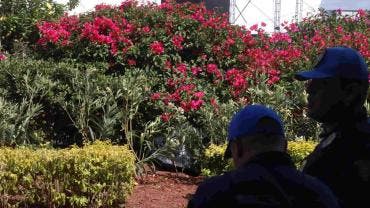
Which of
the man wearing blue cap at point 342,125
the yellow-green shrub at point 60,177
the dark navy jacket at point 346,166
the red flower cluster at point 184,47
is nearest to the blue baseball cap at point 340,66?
the man wearing blue cap at point 342,125

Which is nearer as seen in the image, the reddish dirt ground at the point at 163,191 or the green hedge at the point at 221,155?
the reddish dirt ground at the point at 163,191

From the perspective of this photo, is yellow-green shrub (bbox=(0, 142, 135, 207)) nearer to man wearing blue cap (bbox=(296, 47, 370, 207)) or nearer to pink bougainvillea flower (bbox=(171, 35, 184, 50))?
pink bougainvillea flower (bbox=(171, 35, 184, 50))

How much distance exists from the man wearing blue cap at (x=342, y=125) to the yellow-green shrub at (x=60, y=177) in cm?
426

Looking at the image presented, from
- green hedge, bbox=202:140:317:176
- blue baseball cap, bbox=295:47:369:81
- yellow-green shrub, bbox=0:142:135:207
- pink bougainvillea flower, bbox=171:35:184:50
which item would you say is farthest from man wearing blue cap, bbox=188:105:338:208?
pink bougainvillea flower, bbox=171:35:184:50

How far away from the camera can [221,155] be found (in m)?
8.01

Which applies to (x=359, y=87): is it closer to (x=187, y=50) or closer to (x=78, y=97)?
(x=78, y=97)

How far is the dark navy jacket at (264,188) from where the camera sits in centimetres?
210

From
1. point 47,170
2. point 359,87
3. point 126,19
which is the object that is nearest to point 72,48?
point 126,19

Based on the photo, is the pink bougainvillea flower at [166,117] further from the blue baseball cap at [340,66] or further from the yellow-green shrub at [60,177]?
the blue baseball cap at [340,66]

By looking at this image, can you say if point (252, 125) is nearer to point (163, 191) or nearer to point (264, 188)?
point (264, 188)

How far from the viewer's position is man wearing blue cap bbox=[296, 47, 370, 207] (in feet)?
7.96

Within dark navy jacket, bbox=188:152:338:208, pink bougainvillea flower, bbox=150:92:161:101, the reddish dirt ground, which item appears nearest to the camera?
dark navy jacket, bbox=188:152:338:208

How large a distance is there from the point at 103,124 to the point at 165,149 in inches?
33.0

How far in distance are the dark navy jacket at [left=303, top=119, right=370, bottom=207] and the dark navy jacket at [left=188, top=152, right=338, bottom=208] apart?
0.75 ft
